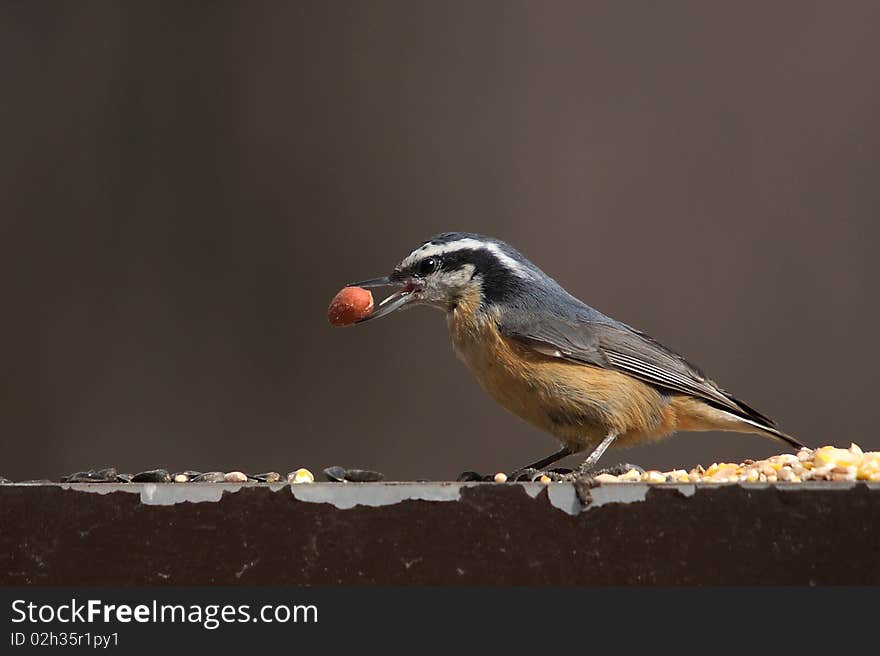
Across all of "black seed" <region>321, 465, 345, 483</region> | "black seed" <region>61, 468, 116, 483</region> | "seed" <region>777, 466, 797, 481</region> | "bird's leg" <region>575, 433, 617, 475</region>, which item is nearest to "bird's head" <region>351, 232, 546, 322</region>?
"bird's leg" <region>575, 433, 617, 475</region>

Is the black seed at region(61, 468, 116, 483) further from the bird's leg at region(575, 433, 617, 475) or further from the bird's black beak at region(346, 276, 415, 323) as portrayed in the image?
the bird's leg at region(575, 433, 617, 475)

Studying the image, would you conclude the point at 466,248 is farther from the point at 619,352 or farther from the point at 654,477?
the point at 654,477

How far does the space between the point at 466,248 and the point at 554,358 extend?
1.32 ft

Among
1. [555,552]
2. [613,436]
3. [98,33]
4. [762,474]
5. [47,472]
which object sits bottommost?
[555,552]

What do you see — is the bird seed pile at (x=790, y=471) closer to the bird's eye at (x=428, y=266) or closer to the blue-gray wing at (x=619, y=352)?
the blue-gray wing at (x=619, y=352)

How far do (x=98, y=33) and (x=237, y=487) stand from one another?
438 centimetres

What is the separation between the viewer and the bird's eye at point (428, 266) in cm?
317

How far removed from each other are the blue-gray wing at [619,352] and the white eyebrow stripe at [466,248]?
192mm

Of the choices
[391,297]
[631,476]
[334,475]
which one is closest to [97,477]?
[334,475]

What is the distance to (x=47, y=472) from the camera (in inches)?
208

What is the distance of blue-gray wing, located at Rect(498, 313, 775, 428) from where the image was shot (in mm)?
2974

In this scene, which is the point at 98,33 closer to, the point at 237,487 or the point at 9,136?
the point at 9,136

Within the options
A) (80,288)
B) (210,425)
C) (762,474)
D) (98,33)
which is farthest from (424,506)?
(98,33)

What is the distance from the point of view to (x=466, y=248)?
3.18 m
